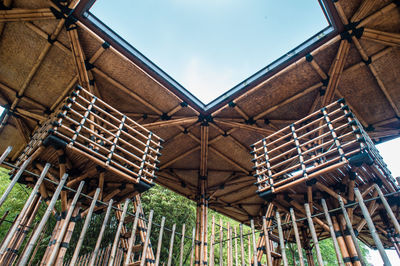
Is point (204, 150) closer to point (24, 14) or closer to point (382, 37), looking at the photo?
point (382, 37)

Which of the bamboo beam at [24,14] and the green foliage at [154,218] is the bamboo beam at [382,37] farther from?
the green foliage at [154,218]

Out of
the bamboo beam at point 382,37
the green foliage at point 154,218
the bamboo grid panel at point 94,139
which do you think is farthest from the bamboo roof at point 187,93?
the green foliage at point 154,218

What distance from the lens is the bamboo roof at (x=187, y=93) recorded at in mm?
6362

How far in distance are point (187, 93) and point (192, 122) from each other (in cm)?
110

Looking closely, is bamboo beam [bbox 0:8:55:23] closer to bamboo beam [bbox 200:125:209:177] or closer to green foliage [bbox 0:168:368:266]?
bamboo beam [bbox 200:125:209:177]

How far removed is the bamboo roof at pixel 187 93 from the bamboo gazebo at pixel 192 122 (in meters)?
0.03

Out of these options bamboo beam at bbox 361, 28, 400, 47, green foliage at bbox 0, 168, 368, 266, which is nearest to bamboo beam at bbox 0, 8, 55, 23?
bamboo beam at bbox 361, 28, 400, 47

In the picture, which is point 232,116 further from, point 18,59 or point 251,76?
point 18,59

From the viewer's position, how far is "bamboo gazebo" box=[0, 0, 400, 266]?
564cm

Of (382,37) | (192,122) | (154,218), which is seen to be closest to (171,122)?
(192,122)

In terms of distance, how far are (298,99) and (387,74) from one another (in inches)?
93.5

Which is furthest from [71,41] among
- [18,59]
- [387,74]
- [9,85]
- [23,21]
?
[387,74]

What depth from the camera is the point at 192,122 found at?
8859mm

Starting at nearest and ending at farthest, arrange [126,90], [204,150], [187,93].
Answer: [126,90]
[187,93]
[204,150]
